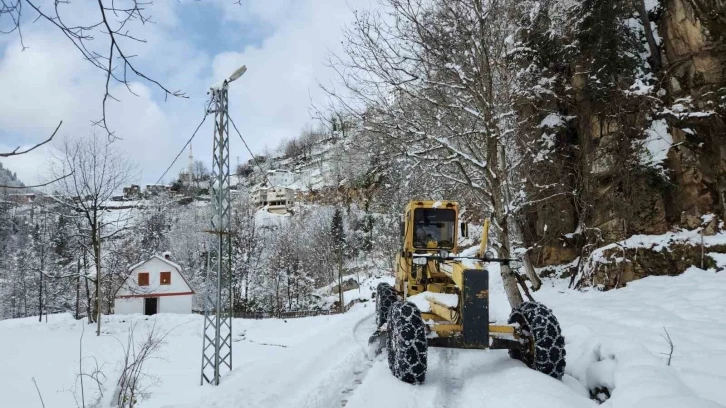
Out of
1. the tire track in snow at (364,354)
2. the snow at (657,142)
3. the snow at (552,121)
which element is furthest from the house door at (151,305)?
the snow at (657,142)

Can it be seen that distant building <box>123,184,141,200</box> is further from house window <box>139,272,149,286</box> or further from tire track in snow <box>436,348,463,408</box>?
tire track in snow <box>436,348,463,408</box>

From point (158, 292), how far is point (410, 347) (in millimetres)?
34858

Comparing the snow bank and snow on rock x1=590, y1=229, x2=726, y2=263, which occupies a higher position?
snow on rock x1=590, y1=229, x2=726, y2=263

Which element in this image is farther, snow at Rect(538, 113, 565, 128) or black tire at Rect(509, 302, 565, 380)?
snow at Rect(538, 113, 565, 128)

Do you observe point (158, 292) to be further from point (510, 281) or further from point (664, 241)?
point (664, 241)

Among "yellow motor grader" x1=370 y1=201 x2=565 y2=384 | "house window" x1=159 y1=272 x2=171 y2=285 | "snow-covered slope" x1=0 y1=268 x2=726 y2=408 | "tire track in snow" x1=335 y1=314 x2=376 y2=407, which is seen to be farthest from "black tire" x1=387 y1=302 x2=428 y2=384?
"house window" x1=159 y1=272 x2=171 y2=285

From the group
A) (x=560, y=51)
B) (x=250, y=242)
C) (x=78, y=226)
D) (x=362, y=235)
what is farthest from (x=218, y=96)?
(x=362, y=235)

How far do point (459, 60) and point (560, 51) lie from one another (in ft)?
Result: 21.6

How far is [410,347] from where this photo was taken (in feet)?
18.0

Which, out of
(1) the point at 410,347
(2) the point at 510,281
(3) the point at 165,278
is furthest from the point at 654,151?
(3) the point at 165,278

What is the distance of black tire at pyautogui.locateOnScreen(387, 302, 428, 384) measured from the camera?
5484 mm

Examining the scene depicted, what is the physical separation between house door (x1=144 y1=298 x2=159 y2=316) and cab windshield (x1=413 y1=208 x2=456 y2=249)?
33.3 metres

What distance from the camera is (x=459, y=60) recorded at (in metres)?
9.11

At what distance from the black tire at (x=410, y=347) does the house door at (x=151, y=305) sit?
35.1 metres
